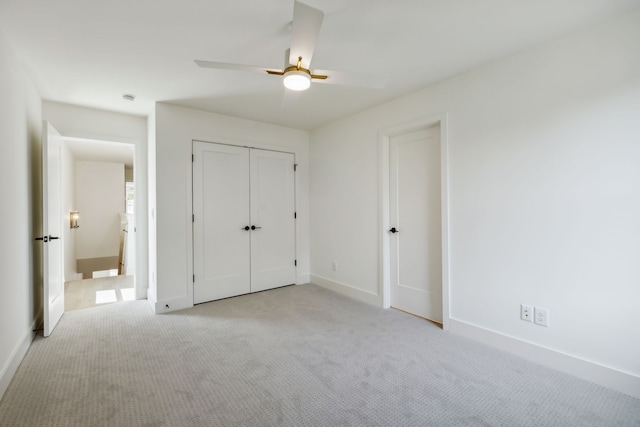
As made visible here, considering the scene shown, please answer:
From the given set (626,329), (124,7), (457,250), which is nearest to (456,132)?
(457,250)

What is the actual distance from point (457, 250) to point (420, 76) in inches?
65.4

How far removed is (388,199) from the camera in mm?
3465

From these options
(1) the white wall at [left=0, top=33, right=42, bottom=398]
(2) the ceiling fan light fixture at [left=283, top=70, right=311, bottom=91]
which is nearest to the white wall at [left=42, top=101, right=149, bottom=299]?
(1) the white wall at [left=0, top=33, right=42, bottom=398]

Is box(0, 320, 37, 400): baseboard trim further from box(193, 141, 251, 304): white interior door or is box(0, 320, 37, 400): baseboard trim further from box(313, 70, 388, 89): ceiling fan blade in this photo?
box(313, 70, 388, 89): ceiling fan blade

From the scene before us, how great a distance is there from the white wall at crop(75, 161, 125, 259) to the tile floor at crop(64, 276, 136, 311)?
8.02 ft

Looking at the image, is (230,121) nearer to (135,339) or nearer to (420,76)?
(420,76)

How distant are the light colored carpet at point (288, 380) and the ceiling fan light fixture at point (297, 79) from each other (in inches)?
77.4

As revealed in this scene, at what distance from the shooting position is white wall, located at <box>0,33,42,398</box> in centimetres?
205

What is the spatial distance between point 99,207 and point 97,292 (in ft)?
11.4

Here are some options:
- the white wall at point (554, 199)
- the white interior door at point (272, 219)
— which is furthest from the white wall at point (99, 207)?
the white wall at point (554, 199)

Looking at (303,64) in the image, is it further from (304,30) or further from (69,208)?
(69,208)

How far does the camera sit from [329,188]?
424 centimetres

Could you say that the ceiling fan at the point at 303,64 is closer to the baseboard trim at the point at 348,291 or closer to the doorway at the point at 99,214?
the baseboard trim at the point at 348,291

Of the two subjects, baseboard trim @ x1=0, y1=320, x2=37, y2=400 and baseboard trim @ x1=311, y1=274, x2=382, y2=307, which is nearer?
baseboard trim @ x1=0, y1=320, x2=37, y2=400
